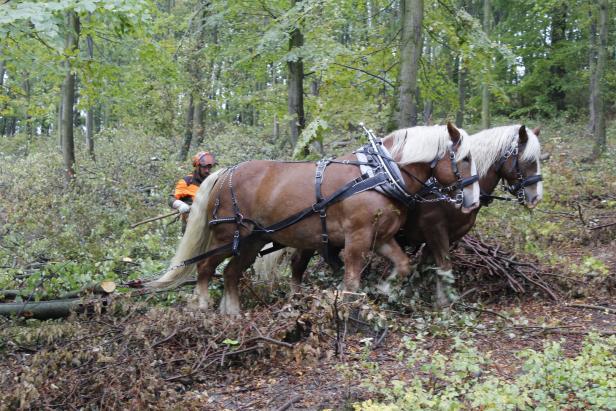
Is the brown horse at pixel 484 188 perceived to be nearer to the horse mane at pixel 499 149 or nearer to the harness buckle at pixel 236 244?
the horse mane at pixel 499 149

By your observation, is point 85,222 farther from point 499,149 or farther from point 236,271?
point 499,149

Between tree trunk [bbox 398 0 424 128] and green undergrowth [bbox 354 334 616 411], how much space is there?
4.26 meters

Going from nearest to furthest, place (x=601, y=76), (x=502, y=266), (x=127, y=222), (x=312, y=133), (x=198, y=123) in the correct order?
(x=502, y=266) < (x=312, y=133) < (x=127, y=222) < (x=601, y=76) < (x=198, y=123)

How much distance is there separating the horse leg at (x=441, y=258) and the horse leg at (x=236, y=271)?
1881 millimetres

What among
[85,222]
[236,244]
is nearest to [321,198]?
[236,244]

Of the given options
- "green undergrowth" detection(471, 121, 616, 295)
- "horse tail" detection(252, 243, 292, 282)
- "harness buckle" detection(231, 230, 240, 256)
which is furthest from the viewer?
"horse tail" detection(252, 243, 292, 282)

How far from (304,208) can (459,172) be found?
1.58 metres

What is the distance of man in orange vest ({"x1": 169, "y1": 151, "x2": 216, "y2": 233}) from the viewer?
24.8 ft

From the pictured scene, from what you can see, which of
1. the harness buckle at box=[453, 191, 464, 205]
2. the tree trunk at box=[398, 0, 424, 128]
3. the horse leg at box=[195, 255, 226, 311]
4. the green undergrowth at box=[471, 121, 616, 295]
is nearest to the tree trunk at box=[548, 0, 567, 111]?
the green undergrowth at box=[471, 121, 616, 295]

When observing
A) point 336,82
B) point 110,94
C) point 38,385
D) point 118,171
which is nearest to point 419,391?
point 38,385

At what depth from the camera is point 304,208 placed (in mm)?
5785

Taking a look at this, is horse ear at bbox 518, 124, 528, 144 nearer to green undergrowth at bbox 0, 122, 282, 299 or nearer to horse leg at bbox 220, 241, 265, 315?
horse leg at bbox 220, 241, 265, 315

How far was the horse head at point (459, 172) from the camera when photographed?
18.3 ft

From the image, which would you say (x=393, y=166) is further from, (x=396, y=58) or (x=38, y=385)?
(x=396, y=58)
